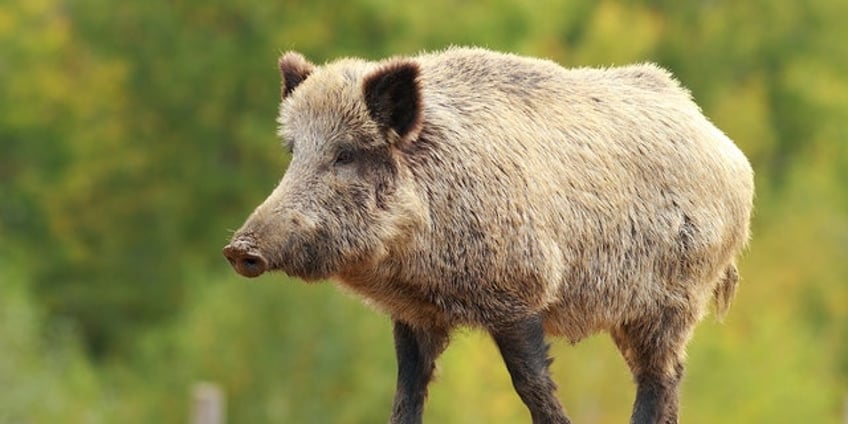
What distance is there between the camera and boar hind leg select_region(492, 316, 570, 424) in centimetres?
894

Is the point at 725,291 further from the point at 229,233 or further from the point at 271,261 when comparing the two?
the point at 229,233

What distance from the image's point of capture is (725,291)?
33.4ft

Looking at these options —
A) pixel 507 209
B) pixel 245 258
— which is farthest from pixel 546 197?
pixel 245 258

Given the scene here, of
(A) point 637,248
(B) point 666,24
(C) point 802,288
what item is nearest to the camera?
(A) point 637,248

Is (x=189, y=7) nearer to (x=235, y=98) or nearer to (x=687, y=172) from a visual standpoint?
(x=235, y=98)

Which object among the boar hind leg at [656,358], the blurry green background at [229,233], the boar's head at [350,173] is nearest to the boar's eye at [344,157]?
the boar's head at [350,173]

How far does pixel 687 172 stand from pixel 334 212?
1850mm

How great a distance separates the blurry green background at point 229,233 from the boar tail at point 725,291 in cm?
2093

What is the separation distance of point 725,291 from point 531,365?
1581 mm

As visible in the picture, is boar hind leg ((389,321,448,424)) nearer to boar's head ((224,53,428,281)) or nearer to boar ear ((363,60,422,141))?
boar's head ((224,53,428,281))

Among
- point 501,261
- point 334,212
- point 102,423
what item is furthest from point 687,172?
point 102,423

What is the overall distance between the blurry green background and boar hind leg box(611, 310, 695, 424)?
21.2 metres

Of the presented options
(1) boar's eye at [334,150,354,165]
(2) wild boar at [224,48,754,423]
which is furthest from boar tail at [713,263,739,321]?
(1) boar's eye at [334,150,354,165]

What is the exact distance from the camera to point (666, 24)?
60.7 meters
